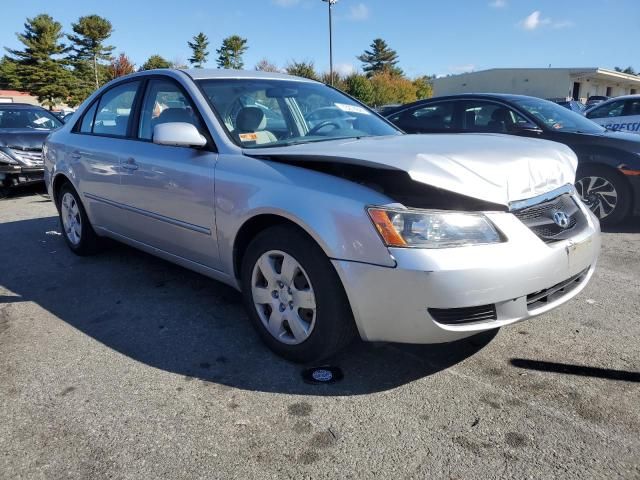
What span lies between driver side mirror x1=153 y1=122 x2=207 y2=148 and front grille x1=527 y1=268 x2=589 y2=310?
6.55 feet

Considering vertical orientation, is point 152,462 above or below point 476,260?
below

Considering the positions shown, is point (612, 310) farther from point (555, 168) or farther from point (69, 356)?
point (69, 356)

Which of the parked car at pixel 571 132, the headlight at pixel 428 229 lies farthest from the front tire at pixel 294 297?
the parked car at pixel 571 132

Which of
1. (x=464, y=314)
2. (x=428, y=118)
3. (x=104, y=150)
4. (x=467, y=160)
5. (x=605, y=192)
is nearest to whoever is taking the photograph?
(x=464, y=314)

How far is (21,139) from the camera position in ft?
28.7

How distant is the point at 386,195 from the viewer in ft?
7.71

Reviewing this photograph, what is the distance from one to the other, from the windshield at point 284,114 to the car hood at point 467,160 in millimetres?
275

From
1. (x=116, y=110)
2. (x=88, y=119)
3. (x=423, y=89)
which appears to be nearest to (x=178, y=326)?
(x=116, y=110)

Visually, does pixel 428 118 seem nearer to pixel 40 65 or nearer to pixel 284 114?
pixel 284 114

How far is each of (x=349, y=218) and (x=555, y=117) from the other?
4.97m

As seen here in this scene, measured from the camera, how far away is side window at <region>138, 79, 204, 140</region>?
11.1 ft

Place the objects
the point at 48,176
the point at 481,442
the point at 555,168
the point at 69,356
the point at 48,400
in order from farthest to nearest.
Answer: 1. the point at 48,176
2. the point at 69,356
3. the point at 555,168
4. the point at 48,400
5. the point at 481,442

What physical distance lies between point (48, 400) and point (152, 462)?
0.81m

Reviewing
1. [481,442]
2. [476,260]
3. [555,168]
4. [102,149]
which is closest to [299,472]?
[481,442]
